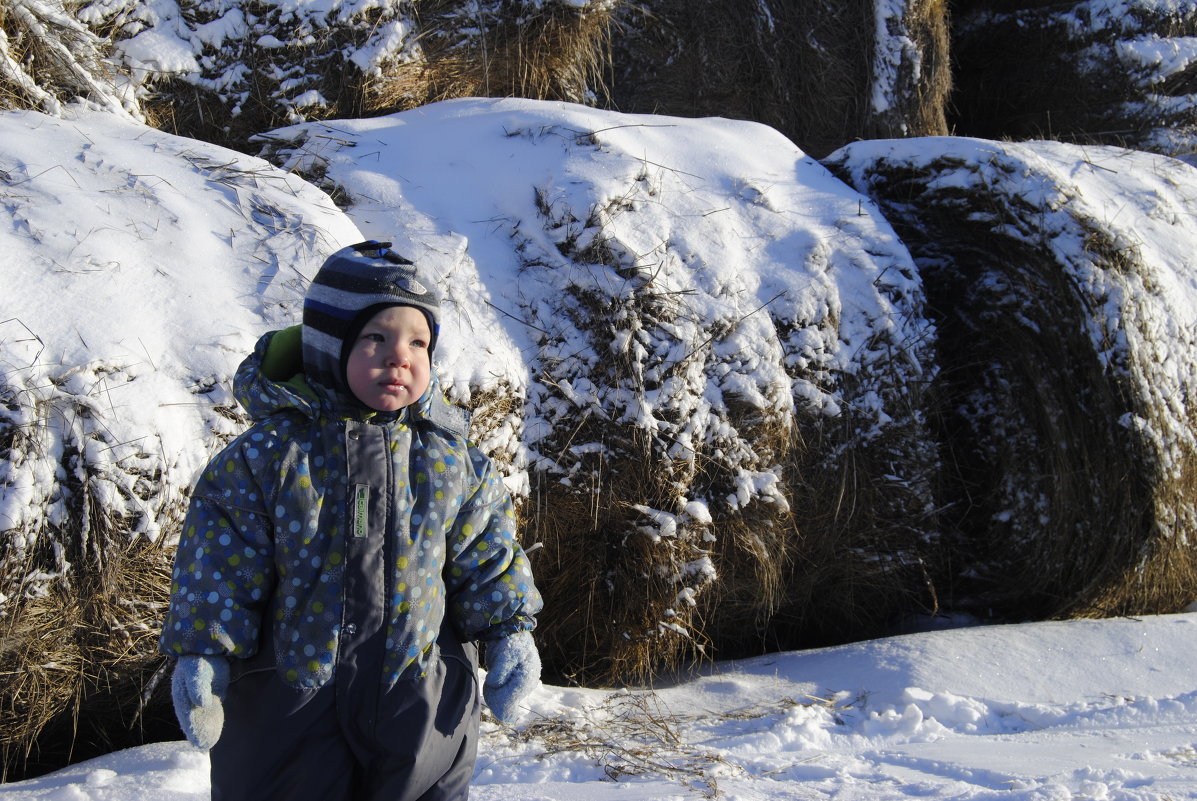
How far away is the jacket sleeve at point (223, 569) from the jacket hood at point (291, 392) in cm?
10

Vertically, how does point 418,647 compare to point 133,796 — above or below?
above

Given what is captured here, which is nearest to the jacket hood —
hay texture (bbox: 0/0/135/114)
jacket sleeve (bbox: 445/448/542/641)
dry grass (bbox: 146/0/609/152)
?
jacket sleeve (bbox: 445/448/542/641)

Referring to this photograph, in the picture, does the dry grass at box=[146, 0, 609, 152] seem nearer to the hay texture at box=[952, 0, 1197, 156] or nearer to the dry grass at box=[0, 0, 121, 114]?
the dry grass at box=[0, 0, 121, 114]

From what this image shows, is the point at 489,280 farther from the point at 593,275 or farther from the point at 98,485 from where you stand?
the point at 98,485

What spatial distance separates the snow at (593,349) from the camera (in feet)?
7.55

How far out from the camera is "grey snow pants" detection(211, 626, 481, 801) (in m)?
1.68

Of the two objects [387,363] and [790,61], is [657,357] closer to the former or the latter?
[387,363]

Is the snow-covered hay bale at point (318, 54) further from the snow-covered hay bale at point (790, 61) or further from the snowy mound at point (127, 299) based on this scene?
the snow-covered hay bale at point (790, 61)

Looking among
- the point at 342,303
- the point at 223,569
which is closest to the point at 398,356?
the point at 342,303

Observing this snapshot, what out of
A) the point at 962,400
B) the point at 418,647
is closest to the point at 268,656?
the point at 418,647

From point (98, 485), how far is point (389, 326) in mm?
872

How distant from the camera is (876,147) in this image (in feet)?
13.0

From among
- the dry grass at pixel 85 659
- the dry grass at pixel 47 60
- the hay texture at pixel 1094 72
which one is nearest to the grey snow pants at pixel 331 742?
the dry grass at pixel 85 659

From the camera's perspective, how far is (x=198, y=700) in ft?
5.29
